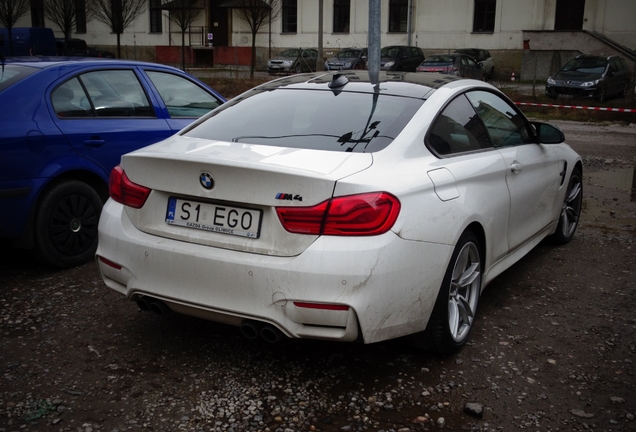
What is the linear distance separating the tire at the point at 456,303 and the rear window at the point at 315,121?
75 cm

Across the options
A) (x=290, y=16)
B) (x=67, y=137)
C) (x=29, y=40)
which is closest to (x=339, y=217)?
(x=67, y=137)

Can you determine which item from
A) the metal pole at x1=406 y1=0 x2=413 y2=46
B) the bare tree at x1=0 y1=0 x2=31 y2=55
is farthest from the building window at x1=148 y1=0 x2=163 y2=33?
the bare tree at x1=0 y1=0 x2=31 y2=55

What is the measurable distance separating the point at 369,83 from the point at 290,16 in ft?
147

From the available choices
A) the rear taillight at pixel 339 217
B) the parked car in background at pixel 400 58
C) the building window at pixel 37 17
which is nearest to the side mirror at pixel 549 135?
the rear taillight at pixel 339 217

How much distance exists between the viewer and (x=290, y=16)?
47.6 meters

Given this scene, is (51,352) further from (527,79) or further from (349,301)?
(527,79)

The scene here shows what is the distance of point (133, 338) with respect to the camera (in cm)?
422

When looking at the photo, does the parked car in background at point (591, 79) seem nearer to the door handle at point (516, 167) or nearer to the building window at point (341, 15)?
the building window at point (341, 15)

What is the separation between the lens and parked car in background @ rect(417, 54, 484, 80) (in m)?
33.6

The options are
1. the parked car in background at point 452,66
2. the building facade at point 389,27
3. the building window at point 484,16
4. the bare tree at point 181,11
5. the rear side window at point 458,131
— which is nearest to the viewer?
the rear side window at point 458,131

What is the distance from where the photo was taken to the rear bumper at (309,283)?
3289 mm

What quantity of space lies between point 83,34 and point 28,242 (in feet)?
172

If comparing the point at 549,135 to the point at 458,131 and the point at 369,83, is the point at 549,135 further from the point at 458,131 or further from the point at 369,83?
the point at 369,83

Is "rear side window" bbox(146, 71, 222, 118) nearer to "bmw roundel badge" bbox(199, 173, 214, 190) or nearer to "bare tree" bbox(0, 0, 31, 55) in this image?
"bmw roundel badge" bbox(199, 173, 214, 190)
